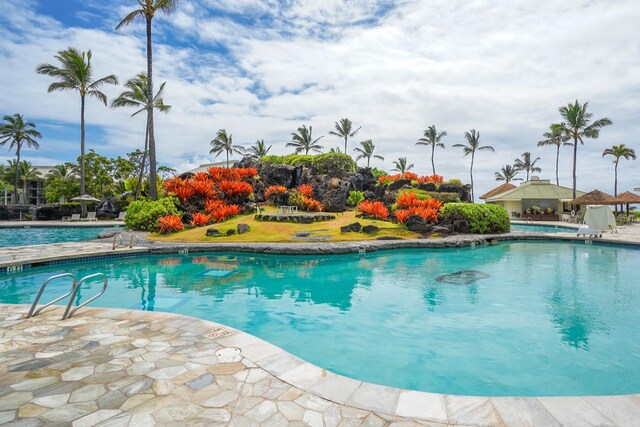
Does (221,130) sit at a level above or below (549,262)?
above

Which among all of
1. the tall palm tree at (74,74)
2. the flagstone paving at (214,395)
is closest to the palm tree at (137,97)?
the tall palm tree at (74,74)

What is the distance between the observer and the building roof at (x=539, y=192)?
32.9 meters

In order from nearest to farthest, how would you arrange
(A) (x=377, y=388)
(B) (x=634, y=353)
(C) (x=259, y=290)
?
(A) (x=377, y=388), (B) (x=634, y=353), (C) (x=259, y=290)

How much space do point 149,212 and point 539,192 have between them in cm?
3458

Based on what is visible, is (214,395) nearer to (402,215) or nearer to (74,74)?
(402,215)

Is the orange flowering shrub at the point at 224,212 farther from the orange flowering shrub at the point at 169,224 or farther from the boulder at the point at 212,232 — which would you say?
the boulder at the point at 212,232

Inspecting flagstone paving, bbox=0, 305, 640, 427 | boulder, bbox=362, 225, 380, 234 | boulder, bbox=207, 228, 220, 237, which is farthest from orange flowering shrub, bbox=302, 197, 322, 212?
flagstone paving, bbox=0, 305, 640, 427

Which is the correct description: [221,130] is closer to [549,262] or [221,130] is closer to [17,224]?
[17,224]

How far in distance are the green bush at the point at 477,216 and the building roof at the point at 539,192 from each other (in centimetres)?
1710

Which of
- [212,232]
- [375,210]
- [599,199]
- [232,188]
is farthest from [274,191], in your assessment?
[599,199]

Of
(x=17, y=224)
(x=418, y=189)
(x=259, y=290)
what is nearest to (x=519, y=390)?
(x=259, y=290)

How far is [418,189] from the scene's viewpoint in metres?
22.3

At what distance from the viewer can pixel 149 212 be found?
17.1 metres

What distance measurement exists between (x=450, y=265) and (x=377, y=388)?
9266 mm
